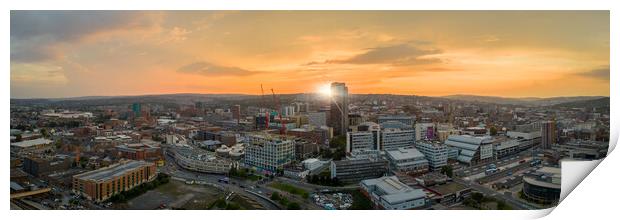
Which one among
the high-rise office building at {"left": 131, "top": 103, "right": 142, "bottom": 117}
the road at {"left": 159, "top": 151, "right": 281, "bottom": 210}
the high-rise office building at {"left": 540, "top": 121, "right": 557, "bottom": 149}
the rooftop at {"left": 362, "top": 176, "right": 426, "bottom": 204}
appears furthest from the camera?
the high-rise office building at {"left": 540, "top": 121, "right": 557, "bottom": 149}

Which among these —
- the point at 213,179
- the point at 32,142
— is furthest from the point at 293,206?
the point at 32,142

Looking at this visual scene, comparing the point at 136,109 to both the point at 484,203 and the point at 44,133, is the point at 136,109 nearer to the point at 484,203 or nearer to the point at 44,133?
the point at 44,133

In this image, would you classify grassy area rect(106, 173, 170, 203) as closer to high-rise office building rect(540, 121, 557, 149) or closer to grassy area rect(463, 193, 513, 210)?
grassy area rect(463, 193, 513, 210)

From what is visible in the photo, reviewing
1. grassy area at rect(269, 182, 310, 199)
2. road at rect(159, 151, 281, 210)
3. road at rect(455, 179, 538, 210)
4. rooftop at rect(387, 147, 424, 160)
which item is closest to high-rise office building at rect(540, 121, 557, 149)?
road at rect(455, 179, 538, 210)
